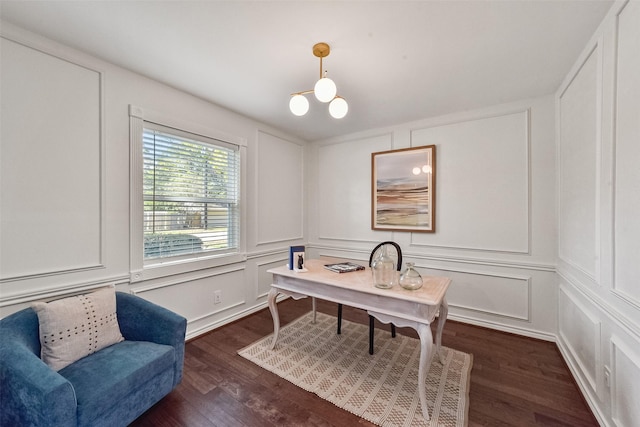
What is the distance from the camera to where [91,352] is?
1.62m

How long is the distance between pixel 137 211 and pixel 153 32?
1.42m

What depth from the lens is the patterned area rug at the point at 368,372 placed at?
66.1 inches

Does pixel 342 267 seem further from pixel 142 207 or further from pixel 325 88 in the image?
pixel 142 207

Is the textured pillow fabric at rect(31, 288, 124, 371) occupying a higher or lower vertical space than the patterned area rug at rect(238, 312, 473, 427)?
higher

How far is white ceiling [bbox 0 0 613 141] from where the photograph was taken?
4.89ft

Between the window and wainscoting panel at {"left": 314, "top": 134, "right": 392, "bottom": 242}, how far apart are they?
1.51m

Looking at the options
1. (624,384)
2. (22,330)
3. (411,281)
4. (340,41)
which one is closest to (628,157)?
(624,384)

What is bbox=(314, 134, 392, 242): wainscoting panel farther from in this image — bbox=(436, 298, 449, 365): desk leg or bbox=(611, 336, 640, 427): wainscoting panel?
bbox=(611, 336, 640, 427): wainscoting panel

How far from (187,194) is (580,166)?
11.4ft

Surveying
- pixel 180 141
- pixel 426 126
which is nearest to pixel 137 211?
pixel 180 141

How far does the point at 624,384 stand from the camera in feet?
4.44

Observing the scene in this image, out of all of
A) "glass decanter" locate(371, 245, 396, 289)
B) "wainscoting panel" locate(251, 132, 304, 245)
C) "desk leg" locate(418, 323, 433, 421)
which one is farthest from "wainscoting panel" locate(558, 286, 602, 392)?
"wainscoting panel" locate(251, 132, 304, 245)

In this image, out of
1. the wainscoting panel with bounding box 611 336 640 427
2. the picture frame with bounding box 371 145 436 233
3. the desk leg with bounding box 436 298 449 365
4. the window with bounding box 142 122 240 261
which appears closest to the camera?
the wainscoting panel with bounding box 611 336 640 427

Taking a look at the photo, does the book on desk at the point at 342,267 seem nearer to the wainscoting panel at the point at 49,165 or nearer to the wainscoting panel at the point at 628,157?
the wainscoting panel at the point at 628,157
